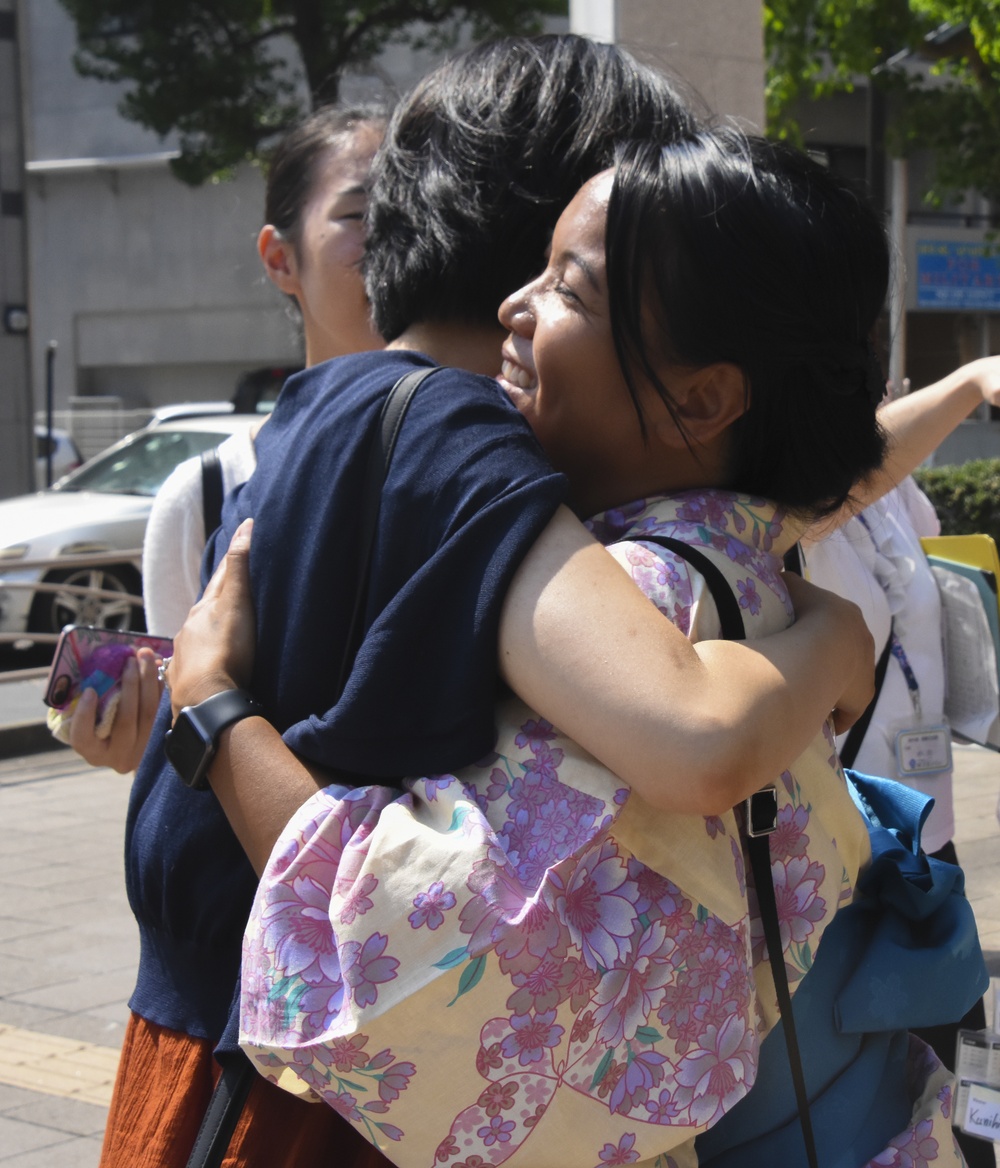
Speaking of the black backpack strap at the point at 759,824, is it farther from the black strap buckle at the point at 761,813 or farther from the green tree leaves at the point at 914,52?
the green tree leaves at the point at 914,52

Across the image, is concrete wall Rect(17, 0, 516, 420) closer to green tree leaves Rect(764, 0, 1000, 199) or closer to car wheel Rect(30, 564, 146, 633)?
green tree leaves Rect(764, 0, 1000, 199)

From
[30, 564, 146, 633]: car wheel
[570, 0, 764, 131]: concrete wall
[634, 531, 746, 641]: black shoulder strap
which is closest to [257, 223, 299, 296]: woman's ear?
[634, 531, 746, 641]: black shoulder strap

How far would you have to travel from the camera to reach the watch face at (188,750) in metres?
1.43

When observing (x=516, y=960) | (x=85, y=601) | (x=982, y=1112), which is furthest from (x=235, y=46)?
(x=516, y=960)

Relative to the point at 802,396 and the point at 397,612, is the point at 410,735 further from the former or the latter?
the point at 802,396

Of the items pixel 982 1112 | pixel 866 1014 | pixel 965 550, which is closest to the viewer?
pixel 866 1014

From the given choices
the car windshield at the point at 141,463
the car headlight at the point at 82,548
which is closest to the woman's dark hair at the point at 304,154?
the car headlight at the point at 82,548

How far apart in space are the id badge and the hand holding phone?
1.85 metres

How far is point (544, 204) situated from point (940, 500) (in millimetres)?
11317

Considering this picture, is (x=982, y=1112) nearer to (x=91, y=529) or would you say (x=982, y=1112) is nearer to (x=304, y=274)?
(x=304, y=274)

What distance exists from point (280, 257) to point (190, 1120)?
5.62ft

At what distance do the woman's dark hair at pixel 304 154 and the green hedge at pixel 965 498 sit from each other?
32.5ft

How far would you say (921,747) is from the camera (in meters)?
3.33

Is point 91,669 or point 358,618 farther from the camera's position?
point 91,669
